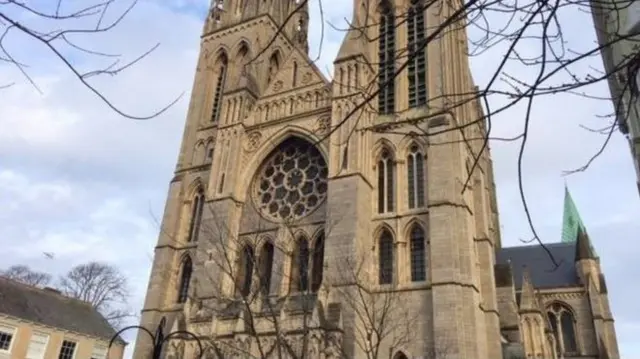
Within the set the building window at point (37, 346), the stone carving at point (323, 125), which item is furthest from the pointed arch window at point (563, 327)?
the building window at point (37, 346)

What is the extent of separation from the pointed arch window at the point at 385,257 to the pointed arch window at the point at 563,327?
670 inches

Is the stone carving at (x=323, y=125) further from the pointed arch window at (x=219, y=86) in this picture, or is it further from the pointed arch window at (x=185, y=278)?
the pointed arch window at (x=185, y=278)

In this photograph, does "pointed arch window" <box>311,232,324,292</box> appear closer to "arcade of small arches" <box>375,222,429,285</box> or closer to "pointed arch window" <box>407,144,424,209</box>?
"arcade of small arches" <box>375,222,429,285</box>

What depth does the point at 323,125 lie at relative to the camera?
22672 mm

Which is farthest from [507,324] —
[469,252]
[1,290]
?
[1,290]

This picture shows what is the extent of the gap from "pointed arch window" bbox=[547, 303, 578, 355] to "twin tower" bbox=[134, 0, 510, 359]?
12872 millimetres

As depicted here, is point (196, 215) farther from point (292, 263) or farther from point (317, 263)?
point (317, 263)

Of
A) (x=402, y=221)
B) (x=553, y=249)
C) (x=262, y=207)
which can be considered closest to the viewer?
(x=402, y=221)

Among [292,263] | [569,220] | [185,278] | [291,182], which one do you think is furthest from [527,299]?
[569,220]

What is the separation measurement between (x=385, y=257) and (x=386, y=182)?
3021 mm

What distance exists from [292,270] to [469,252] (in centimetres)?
663

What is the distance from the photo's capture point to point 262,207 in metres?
23.1

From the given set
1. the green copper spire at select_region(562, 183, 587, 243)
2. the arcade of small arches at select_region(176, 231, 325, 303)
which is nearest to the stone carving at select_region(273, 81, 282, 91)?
the arcade of small arches at select_region(176, 231, 325, 303)

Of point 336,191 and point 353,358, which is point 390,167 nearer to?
point 336,191
